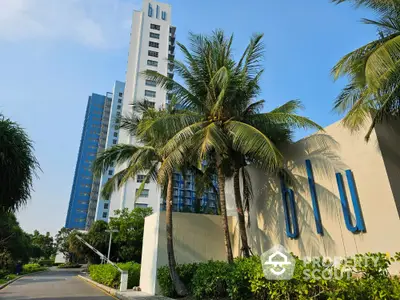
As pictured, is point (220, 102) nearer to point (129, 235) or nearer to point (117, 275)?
point (117, 275)

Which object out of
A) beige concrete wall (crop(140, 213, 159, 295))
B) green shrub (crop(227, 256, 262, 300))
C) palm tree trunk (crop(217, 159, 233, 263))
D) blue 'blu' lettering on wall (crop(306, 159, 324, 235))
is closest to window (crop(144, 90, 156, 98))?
beige concrete wall (crop(140, 213, 159, 295))

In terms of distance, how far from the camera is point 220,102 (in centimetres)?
1027

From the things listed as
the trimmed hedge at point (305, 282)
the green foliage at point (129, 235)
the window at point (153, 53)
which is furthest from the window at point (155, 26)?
the trimmed hedge at point (305, 282)

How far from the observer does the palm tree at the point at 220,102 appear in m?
10.2

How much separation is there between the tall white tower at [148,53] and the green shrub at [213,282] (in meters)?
36.8

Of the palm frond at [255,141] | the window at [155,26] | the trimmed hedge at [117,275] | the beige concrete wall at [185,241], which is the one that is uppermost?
the window at [155,26]

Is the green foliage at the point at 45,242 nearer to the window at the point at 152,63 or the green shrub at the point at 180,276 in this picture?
the window at the point at 152,63

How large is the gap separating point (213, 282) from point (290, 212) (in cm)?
376

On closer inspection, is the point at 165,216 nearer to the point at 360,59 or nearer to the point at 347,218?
the point at 347,218

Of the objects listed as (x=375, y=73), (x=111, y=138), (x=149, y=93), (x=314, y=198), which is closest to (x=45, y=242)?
(x=111, y=138)

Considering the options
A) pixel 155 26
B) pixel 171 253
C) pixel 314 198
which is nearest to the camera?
pixel 314 198

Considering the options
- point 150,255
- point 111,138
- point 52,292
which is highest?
point 111,138

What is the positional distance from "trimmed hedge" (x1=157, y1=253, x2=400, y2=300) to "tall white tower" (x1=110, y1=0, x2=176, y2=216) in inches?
1466

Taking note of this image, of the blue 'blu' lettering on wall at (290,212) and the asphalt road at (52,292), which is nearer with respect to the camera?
the blue 'blu' lettering on wall at (290,212)
